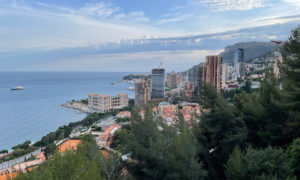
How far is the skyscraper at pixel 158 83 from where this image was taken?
95.8 ft

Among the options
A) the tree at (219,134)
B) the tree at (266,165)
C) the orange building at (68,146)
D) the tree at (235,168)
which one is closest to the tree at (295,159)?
the tree at (266,165)

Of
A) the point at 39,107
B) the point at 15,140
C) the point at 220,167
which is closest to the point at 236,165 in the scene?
the point at 220,167

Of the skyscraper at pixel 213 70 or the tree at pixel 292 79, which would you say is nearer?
the tree at pixel 292 79

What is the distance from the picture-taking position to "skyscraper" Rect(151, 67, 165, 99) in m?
29.2

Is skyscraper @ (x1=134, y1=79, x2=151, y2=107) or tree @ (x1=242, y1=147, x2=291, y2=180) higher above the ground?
tree @ (x1=242, y1=147, x2=291, y2=180)

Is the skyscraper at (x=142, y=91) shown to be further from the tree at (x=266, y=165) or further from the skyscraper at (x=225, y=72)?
the tree at (x=266, y=165)

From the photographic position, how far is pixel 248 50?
63469 mm

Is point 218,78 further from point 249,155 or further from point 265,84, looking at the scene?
point 249,155

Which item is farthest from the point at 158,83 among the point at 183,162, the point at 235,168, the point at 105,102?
the point at 235,168

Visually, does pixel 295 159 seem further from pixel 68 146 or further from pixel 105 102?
pixel 105 102

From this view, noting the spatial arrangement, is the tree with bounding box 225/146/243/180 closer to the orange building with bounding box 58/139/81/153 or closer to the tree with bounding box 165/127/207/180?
the tree with bounding box 165/127/207/180

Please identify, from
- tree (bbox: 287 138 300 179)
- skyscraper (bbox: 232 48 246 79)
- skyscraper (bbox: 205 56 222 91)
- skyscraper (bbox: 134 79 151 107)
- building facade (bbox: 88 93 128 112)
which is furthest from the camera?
skyscraper (bbox: 232 48 246 79)

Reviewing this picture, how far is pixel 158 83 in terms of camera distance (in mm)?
29531

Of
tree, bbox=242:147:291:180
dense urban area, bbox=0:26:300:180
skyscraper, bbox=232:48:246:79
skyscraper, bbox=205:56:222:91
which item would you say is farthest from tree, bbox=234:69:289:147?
skyscraper, bbox=232:48:246:79
